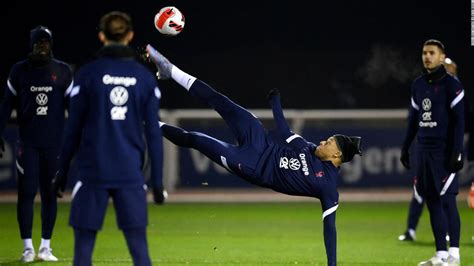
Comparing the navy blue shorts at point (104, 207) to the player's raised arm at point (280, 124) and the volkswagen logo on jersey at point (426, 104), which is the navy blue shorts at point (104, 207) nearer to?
the player's raised arm at point (280, 124)

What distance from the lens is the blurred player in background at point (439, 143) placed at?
9.30 metres

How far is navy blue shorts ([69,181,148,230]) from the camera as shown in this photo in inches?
247

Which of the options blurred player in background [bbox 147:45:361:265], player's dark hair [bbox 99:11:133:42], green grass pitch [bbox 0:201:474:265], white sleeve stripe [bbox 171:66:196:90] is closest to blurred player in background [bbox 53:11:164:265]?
player's dark hair [bbox 99:11:133:42]

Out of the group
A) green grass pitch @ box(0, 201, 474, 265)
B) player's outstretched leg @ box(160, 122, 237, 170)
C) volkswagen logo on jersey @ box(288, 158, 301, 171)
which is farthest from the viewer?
green grass pitch @ box(0, 201, 474, 265)

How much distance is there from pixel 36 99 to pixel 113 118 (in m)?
3.52

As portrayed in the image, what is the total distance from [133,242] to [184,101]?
14.5 m

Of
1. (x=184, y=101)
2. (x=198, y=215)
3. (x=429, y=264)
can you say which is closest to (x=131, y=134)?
(x=429, y=264)

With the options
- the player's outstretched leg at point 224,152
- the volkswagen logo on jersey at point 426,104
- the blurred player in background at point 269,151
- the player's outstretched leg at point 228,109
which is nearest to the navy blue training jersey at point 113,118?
the blurred player in background at point 269,151

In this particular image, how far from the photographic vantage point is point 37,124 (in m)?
9.52

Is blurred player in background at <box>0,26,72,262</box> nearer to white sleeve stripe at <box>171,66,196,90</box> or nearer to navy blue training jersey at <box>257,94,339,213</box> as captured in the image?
white sleeve stripe at <box>171,66,196,90</box>

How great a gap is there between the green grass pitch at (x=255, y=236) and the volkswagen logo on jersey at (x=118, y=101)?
11.3 ft

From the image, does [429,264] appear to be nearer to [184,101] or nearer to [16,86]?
[16,86]

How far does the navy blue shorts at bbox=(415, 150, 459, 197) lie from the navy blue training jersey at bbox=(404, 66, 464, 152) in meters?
0.15

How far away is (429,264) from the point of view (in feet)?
30.3
